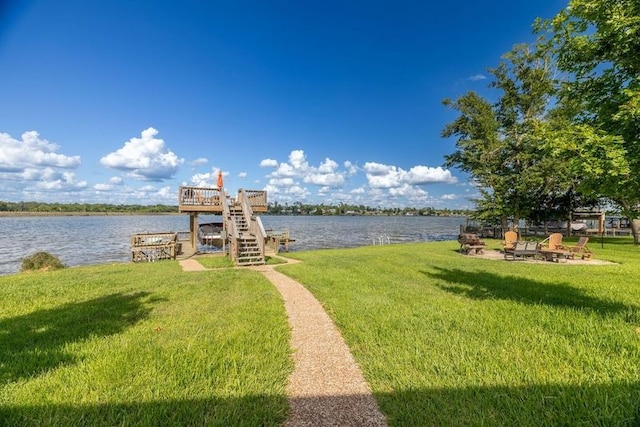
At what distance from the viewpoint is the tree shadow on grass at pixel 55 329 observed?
13.8 ft

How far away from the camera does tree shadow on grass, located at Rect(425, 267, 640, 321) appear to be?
6.53m

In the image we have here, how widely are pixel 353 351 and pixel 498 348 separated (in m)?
2.12

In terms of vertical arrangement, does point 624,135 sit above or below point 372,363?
above

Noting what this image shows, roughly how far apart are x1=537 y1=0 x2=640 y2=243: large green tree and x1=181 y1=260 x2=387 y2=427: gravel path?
4775 mm

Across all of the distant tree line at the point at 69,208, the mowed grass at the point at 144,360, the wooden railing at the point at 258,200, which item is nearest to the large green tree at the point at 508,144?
the wooden railing at the point at 258,200

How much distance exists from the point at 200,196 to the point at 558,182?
1128 inches

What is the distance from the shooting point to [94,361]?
426cm

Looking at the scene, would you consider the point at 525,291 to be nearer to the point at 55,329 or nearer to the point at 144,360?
the point at 144,360

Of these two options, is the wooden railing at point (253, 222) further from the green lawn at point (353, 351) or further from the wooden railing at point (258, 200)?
the green lawn at point (353, 351)

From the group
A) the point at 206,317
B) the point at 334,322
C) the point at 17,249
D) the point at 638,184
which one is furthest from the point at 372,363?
the point at 17,249

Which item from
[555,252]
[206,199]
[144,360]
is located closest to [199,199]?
[206,199]

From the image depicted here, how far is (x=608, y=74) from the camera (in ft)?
18.1

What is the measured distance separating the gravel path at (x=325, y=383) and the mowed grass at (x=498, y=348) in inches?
7.2

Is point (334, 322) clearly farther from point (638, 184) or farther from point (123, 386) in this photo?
point (638, 184)
